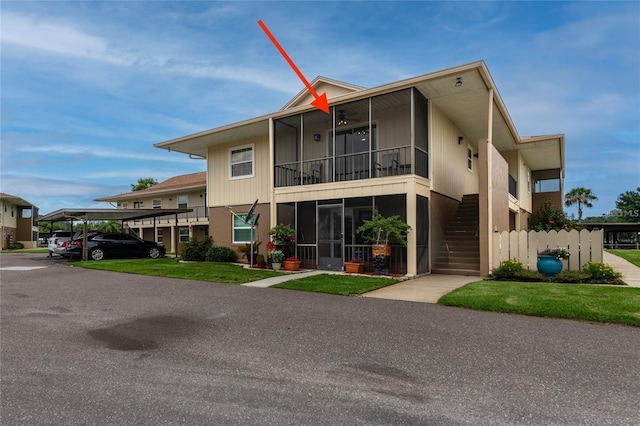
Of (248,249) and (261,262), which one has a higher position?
(248,249)

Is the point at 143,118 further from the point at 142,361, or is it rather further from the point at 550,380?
the point at 550,380

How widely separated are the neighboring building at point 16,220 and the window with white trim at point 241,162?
3481 cm

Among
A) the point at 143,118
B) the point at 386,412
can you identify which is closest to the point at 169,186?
the point at 143,118

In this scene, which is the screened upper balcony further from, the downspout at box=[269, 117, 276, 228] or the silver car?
the silver car

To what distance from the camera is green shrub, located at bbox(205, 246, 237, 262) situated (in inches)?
646

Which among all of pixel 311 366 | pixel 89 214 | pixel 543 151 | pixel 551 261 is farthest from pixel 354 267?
pixel 89 214

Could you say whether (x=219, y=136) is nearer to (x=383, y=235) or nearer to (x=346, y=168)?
(x=346, y=168)

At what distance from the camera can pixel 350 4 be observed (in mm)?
11414

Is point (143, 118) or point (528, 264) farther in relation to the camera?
point (143, 118)

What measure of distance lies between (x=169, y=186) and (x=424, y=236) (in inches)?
993

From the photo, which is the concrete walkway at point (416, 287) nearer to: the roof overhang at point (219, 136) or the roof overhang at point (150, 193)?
the roof overhang at point (219, 136)

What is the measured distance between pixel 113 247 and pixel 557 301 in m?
19.4

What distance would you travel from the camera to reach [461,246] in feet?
43.3

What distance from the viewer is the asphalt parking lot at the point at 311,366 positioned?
304 cm
